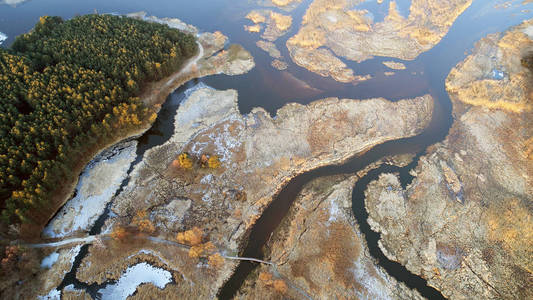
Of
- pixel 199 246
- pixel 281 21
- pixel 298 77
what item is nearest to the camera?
pixel 199 246

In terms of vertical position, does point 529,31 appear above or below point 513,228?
above

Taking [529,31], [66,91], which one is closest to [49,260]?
[66,91]

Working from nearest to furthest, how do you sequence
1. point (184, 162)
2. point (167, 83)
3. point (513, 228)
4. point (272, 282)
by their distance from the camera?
point (272, 282), point (513, 228), point (184, 162), point (167, 83)

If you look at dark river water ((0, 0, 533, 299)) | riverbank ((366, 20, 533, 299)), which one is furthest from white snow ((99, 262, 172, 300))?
riverbank ((366, 20, 533, 299))

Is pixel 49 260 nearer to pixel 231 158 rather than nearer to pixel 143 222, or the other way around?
pixel 143 222

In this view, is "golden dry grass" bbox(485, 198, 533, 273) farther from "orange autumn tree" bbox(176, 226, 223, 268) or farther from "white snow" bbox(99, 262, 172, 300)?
"white snow" bbox(99, 262, 172, 300)
